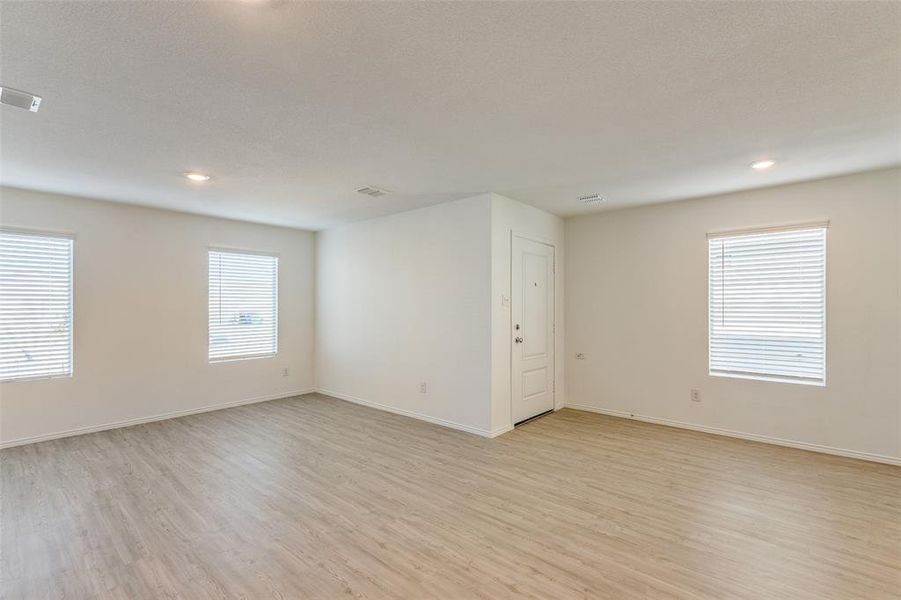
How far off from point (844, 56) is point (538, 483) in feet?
10.4

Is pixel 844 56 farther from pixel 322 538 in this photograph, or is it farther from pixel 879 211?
pixel 322 538

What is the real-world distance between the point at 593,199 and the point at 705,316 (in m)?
1.81

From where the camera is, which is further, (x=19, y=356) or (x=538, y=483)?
(x=19, y=356)

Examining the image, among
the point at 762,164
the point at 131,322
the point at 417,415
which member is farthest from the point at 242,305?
the point at 762,164

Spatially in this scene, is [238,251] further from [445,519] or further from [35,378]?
[445,519]

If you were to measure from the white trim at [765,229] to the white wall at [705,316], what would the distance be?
0.05 meters

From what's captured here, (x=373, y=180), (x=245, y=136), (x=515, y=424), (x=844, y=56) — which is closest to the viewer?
(x=844, y=56)

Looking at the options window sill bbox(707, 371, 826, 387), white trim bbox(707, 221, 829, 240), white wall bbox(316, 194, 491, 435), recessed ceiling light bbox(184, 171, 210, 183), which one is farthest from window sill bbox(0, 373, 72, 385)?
white trim bbox(707, 221, 829, 240)

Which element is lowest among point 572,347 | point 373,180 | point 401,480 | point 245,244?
point 401,480

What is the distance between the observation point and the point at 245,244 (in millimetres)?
5902

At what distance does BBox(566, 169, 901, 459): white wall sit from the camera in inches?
145

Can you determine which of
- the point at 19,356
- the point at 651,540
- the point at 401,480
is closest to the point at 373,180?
the point at 401,480

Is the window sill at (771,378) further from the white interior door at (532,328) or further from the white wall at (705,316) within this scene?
the white interior door at (532,328)

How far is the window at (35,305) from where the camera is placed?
4.14 meters
